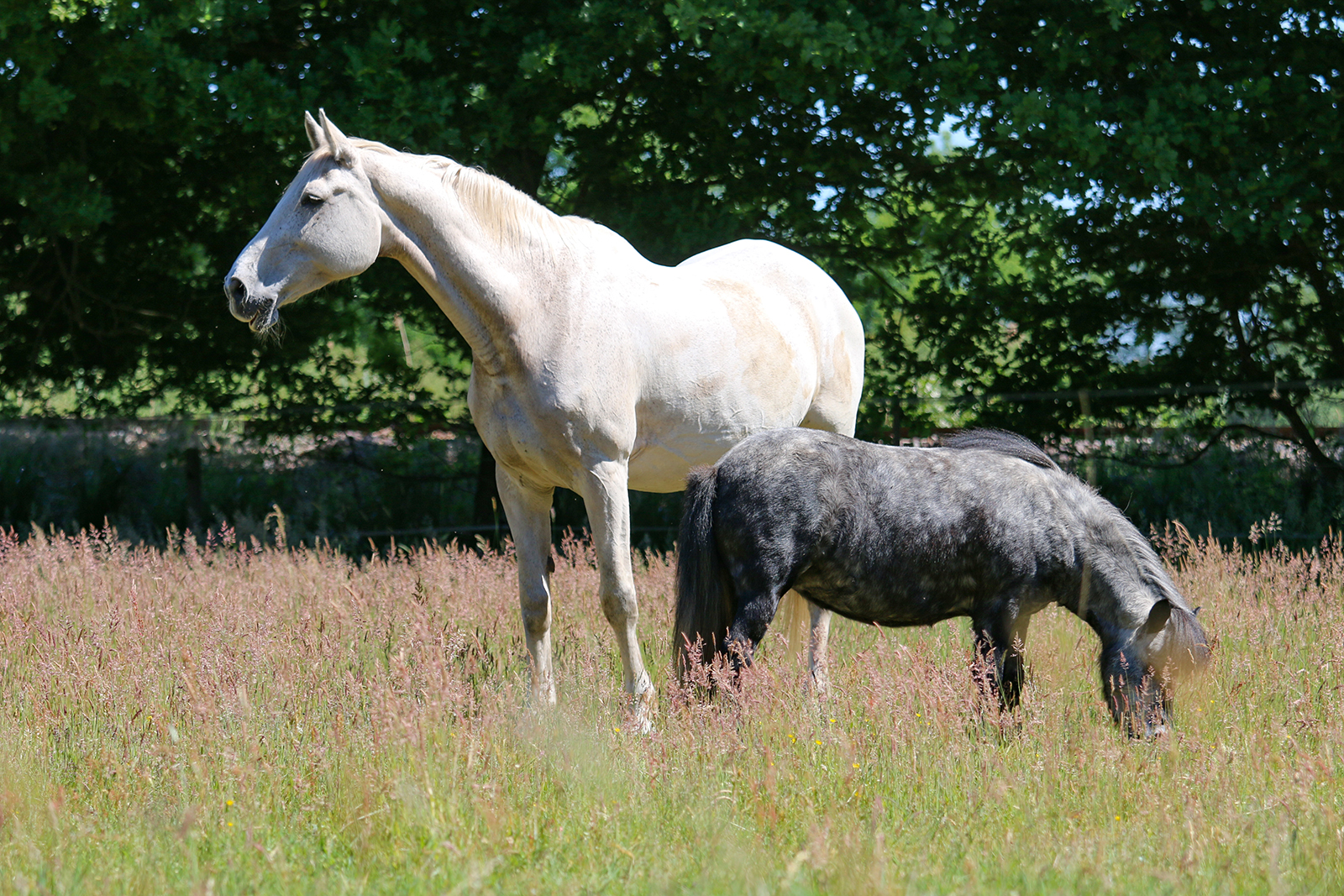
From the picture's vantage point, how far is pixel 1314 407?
34.1 ft

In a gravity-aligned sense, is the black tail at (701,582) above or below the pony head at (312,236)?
below

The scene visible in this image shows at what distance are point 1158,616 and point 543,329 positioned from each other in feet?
8.49

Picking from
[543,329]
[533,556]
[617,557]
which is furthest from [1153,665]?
[543,329]

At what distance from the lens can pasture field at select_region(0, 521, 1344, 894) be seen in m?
2.98

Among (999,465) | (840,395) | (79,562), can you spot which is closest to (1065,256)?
(840,395)

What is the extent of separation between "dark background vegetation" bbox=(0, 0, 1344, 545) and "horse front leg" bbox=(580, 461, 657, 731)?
4.72 m

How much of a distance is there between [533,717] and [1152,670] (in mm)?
2305

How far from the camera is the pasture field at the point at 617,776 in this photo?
2984 mm

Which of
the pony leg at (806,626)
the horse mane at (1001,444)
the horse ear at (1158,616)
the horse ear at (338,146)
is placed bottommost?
the pony leg at (806,626)

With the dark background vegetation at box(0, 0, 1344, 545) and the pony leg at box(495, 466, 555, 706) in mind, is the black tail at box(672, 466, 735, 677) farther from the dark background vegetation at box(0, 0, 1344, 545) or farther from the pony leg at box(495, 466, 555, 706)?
the dark background vegetation at box(0, 0, 1344, 545)

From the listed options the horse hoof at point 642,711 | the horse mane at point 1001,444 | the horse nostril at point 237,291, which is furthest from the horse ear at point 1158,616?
the horse nostril at point 237,291

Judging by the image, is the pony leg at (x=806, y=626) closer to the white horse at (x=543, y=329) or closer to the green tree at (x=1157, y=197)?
the white horse at (x=543, y=329)

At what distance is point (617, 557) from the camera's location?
459 cm

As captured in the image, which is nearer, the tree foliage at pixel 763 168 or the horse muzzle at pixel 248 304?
the horse muzzle at pixel 248 304
